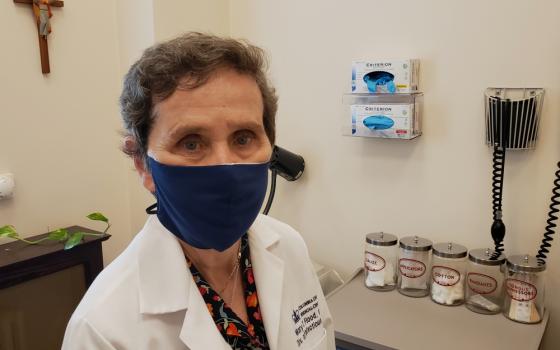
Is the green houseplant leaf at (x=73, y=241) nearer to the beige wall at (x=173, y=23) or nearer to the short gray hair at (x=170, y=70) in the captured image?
the beige wall at (x=173, y=23)

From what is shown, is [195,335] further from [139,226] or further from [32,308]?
[139,226]

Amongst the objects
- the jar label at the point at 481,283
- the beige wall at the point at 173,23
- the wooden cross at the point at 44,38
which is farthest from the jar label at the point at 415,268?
the wooden cross at the point at 44,38

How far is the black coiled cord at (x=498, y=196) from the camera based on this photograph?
4.93 feet

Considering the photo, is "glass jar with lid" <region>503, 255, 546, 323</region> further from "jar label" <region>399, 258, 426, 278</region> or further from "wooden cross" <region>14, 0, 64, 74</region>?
"wooden cross" <region>14, 0, 64, 74</region>

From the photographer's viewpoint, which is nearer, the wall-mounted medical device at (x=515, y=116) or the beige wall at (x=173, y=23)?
the wall-mounted medical device at (x=515, y=116)

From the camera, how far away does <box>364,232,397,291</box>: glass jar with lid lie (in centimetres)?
163

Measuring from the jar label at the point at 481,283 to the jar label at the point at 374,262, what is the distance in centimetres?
29

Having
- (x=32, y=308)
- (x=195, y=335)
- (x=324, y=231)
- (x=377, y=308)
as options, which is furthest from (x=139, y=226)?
(x=195, y=335)

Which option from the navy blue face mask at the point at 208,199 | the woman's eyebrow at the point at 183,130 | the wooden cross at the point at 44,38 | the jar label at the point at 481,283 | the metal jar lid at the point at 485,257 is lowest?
the jar label at the point at 481,283

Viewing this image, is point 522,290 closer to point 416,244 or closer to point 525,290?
point 525,290

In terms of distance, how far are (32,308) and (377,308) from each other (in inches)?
47.7

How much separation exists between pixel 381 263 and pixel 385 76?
66cm

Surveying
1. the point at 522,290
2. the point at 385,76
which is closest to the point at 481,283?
the point at 522,290

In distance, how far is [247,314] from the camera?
Result: 1.03 m
